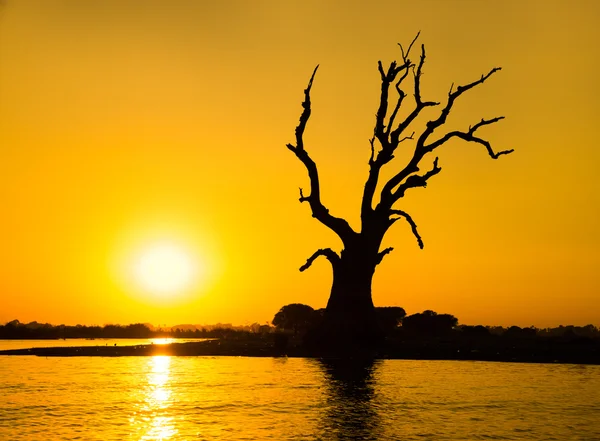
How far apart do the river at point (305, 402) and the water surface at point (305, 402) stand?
0.13 ft

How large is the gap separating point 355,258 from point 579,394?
20.2 metres

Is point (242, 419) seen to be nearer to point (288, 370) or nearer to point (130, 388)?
point (130, 388)

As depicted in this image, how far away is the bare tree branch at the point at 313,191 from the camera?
Result: 43.0 m

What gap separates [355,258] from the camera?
42.9 m

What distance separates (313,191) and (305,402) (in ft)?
72.2

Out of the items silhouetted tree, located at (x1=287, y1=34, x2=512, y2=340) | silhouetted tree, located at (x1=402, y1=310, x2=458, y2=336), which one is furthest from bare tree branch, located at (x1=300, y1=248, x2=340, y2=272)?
silhouetted tree, located at (x1=402, y1=310, x2=458, y2=336)

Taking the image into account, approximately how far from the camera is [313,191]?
43.2 m

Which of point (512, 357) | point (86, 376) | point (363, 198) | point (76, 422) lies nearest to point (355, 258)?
point (363, 198)

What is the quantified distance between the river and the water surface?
0.13 feet

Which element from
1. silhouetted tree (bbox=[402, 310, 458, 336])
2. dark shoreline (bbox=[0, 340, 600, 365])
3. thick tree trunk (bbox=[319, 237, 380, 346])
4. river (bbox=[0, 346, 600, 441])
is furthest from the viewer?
silhouetted tree (bbox=[402, 310, 458, 336])

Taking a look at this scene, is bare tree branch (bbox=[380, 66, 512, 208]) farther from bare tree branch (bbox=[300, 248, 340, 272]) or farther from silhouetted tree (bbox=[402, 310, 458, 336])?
Answer: silhouetted tree (bbox=[402, 310, 458, 336])

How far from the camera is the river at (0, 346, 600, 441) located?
18.0m

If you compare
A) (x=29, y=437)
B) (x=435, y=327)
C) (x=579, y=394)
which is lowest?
(x=29, y=437)

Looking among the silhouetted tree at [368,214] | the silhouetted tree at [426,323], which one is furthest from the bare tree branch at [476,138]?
the silhouetted tree at [426,323]
